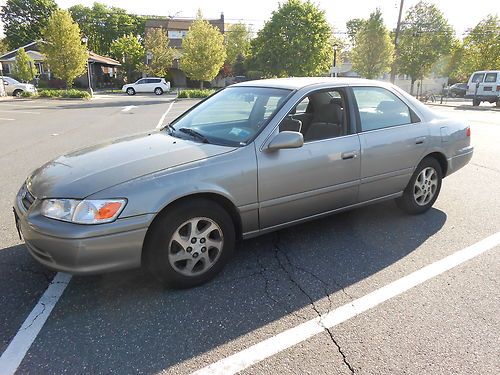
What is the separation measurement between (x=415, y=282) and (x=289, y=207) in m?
1.18

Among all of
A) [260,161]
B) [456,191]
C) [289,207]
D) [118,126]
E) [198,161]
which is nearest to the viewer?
[198,161]

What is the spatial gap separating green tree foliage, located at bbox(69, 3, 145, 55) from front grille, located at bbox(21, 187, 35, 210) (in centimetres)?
6794

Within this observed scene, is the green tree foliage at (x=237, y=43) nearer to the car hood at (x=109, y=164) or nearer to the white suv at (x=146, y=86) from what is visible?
the white suv at (x=146, y=86)

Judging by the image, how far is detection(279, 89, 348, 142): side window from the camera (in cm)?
356

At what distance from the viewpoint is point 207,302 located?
2.83 metres

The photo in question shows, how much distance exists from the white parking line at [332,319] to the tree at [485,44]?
39635 mm

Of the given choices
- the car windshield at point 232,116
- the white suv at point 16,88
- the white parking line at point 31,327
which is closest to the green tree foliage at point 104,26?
the white suv at point 16,88

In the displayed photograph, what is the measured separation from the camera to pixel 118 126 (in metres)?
13.3

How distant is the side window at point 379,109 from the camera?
3.87m

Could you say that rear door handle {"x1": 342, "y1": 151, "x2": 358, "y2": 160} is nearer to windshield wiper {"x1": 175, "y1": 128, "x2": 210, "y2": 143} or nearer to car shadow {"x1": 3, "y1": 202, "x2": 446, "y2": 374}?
car shadow {"x1": 3, "y1": 202, "x2": 446, "y2": 374}

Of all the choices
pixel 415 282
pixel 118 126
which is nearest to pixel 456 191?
pixel 415 282

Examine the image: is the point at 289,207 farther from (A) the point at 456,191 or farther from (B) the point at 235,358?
(A) the point at 456,191

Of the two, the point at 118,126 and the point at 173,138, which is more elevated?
the point at 173,138

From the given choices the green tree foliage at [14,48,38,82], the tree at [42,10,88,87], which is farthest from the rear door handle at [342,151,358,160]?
the green tree foliage at [14,48,38,82]
